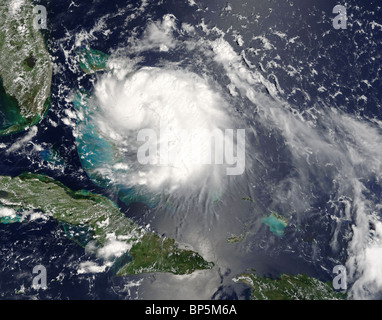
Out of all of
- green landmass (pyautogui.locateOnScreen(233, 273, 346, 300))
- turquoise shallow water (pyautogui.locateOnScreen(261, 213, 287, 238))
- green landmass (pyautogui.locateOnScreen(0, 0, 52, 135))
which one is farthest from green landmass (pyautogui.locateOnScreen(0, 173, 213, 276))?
turquoise shallow water (pyautogui.locateOnScreen(261, 213, 287, 238))

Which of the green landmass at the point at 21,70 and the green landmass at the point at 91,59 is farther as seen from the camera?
the green landmass at the point at 91,59

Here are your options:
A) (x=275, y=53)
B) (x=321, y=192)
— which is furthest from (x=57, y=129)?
(x=321, y=192)

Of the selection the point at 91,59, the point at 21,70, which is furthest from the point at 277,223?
the point at 21,70

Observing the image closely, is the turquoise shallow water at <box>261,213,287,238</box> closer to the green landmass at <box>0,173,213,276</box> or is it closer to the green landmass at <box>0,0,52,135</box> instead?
the green landmass at <box>0,173,213,276</box>

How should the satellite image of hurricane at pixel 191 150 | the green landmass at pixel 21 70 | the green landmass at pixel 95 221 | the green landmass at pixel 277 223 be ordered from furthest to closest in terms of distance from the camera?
the green landmass at pixel 21 70
the green landmass at pixel 277 223
the green landmass at pixel 95 221
the satellite image of hurricane at pixel 191 150

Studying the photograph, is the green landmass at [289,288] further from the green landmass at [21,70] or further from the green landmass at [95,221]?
the green landmass at [21,70]

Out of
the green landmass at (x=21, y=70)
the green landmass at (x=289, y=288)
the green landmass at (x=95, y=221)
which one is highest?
the green landmass at (x=21, y=70)

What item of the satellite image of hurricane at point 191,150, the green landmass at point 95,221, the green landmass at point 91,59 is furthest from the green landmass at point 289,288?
the green landmass at point 91,59

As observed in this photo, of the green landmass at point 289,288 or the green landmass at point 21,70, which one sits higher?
the green landmass at point 21,70
